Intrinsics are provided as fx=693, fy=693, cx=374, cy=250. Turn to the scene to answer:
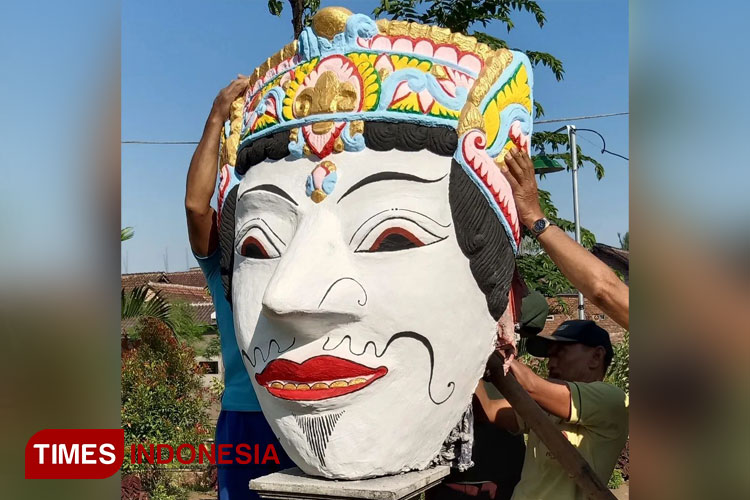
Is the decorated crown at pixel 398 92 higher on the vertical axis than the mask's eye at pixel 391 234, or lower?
higher

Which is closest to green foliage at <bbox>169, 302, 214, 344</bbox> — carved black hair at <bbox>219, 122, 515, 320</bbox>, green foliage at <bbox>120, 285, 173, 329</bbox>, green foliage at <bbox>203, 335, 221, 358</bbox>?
green foliage at <bbox>120, 285, 173, 329</bbox>

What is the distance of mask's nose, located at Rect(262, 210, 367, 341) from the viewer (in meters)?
2.41

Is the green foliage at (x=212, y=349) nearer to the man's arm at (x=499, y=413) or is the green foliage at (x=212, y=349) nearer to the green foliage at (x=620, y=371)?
the green foliage at (x=620, y=371)

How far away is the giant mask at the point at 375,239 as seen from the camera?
97.6 inches

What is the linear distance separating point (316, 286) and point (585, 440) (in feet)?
4.77

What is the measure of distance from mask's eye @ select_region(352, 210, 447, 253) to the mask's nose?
0.25 feet

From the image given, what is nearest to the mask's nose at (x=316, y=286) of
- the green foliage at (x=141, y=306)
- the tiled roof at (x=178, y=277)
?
the green foliage at (x=141, y=306)

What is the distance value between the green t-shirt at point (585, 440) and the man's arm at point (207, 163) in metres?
1.79

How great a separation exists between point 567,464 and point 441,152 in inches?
52.5

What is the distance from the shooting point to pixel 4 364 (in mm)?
1862

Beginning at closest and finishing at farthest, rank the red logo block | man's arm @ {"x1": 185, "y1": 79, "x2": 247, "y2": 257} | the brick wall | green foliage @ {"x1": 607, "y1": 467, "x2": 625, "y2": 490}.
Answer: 1. the red logo block
2. man's arm @ {"x1": 185, "y1": 79, "x2": 247, "y2": 257}
3. green foliage @ {"x1": 607, "y1": 467, "x2": 625, "y2": 490}
4. the brick wall

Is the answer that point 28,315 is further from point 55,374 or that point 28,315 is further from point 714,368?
point 714,368

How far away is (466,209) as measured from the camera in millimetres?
2598

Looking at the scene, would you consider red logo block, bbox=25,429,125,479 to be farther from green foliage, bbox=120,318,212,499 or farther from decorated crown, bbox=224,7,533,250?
green foliage, bbox=120,318,212,499
